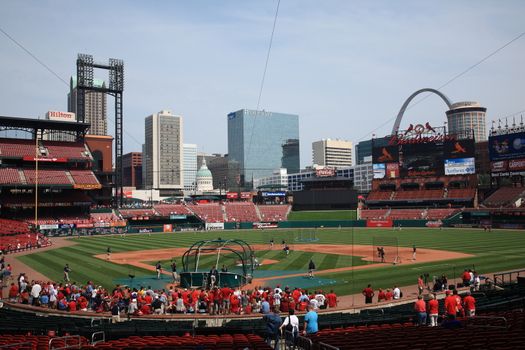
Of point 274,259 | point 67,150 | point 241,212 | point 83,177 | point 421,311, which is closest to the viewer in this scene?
point 421,311

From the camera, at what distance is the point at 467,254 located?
41.1m

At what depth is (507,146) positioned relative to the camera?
81.2 meters

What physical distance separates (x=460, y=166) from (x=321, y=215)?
30064 mm

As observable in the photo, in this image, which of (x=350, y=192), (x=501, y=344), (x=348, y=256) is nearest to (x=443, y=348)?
(x=501, y=344)

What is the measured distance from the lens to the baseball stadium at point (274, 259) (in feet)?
41.8

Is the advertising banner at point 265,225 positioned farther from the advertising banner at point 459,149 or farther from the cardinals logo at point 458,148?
the cardinals logo at point 458,148

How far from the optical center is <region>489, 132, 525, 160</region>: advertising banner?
79312 mm

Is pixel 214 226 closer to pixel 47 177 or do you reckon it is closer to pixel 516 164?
pixel 47 177

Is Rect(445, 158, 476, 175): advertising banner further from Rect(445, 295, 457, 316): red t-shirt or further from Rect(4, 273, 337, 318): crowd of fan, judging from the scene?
Rect(445, 295, 457, 316): red t-shirt

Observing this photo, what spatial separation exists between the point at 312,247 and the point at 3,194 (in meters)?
53.5

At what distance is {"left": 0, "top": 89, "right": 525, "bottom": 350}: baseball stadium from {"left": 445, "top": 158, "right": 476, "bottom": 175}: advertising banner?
38 cm

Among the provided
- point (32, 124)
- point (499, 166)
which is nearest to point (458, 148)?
point (499, 166)

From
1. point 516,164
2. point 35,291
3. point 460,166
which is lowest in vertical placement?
point 35,291

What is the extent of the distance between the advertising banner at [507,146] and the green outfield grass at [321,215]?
29057 millimetres
